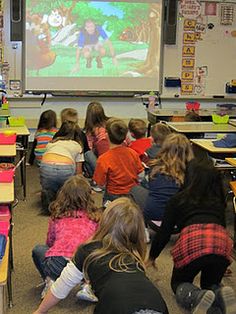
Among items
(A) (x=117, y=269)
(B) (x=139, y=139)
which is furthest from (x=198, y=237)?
(B) (x=139, y=139)

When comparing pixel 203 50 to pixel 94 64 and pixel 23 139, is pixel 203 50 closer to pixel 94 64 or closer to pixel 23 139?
pixel 94 64

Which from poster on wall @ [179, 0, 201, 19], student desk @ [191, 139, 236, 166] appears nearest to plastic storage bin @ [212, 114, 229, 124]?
student desk @ [191, 139, 236, 166]

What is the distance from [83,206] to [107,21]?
16.2 ft

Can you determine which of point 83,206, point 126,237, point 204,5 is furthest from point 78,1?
point 126,237

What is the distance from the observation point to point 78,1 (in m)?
7.30

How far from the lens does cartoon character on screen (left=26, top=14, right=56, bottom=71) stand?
23.6ft

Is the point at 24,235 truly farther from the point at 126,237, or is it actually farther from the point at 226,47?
the point at 226,47

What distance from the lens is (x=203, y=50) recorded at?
7742mm

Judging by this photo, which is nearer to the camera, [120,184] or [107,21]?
[120,184]

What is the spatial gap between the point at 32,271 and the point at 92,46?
4.51 meters

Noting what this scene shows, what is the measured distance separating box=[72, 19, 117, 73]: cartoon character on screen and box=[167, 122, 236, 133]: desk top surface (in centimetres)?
218

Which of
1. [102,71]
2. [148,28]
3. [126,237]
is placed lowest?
[126,237]

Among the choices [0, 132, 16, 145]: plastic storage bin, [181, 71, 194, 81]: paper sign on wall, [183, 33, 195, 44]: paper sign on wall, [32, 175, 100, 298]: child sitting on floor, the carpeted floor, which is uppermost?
[183, 33, 195, 44]: paper sign on wall

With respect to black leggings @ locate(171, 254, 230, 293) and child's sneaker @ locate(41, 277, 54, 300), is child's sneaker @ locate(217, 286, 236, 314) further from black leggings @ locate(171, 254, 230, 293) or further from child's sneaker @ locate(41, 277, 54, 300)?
A: child's sneaker @ locate(41, 277, 54, 300)
